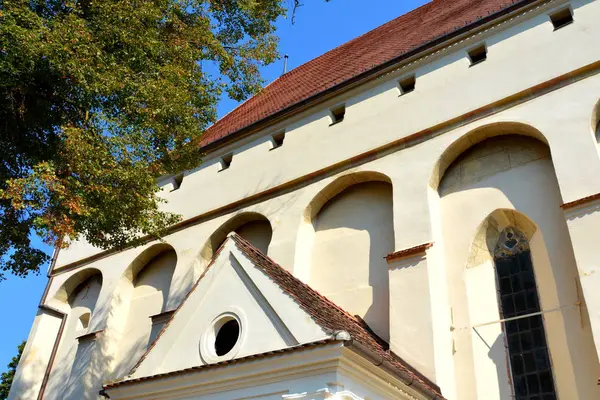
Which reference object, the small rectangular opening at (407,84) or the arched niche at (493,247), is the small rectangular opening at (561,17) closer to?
the arched niche at (493,247)

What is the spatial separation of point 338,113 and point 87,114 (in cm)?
547

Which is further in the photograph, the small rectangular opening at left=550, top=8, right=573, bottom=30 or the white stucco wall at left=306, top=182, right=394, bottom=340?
the small rectangular opening at left=550, top=8, right=573, bottom=30

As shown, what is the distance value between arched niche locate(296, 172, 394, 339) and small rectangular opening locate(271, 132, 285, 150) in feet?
7.74

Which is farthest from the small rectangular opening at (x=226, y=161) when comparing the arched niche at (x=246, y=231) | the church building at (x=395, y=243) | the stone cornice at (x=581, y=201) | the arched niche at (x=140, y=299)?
the stone cornice at (x=581, y=201)

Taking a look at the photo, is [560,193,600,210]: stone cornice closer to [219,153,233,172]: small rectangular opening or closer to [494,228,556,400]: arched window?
[494,228,556,400]: arched window

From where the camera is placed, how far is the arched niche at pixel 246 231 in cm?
1220

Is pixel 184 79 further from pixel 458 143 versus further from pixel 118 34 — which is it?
pixel 458 143

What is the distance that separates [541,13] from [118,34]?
7342mm

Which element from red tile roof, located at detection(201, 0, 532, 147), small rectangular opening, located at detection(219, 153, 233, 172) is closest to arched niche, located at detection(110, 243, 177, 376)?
small rectangular opening, located at detection(219, 153, 233, 172)

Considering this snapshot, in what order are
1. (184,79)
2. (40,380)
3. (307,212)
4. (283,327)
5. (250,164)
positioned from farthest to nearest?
(40,380) → (250,164) → (307,212) → (184,79) → (283,327)

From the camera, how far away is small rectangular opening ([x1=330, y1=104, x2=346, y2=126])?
12.1m

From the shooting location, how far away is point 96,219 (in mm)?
8875

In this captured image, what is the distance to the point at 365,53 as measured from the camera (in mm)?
14281

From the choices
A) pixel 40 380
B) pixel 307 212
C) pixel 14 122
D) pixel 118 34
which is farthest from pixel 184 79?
pixel 40 380
